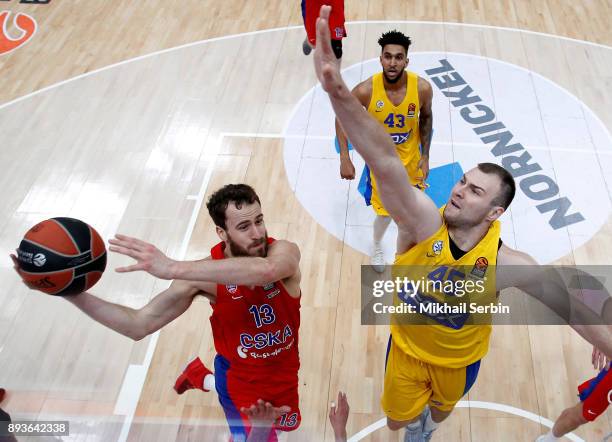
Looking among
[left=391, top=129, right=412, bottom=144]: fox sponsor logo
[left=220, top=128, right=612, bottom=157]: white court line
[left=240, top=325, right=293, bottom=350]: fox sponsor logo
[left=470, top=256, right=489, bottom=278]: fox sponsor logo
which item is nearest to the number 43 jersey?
[left=240, top=325, right=293, bottom=350]: fox sponsor logo

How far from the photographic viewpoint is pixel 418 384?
10.6 ft

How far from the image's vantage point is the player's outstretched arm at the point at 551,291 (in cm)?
276

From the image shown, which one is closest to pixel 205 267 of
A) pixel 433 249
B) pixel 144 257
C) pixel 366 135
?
pixel 144 257

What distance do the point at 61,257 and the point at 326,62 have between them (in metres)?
1.63

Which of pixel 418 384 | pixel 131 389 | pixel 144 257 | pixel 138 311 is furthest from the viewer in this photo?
pixel 131 389

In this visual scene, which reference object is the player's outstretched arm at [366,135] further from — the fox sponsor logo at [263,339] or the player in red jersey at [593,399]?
the player in red jersey at [593,399]

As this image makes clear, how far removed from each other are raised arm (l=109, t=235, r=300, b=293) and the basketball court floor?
5.67 feet

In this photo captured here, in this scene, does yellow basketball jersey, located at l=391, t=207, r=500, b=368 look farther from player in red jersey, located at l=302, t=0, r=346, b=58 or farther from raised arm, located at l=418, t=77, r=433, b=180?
player in red jersey, located at l=302, t=0, r=346, b=58

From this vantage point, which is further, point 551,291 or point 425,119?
point 425,119

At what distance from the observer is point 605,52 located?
7.57 metres

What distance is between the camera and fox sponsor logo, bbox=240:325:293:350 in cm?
316

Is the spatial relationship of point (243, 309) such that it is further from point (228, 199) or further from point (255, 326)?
point (228, 199)

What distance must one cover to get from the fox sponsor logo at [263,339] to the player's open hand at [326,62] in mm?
1523

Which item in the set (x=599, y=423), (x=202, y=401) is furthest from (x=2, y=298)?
(x=599, y=423)
